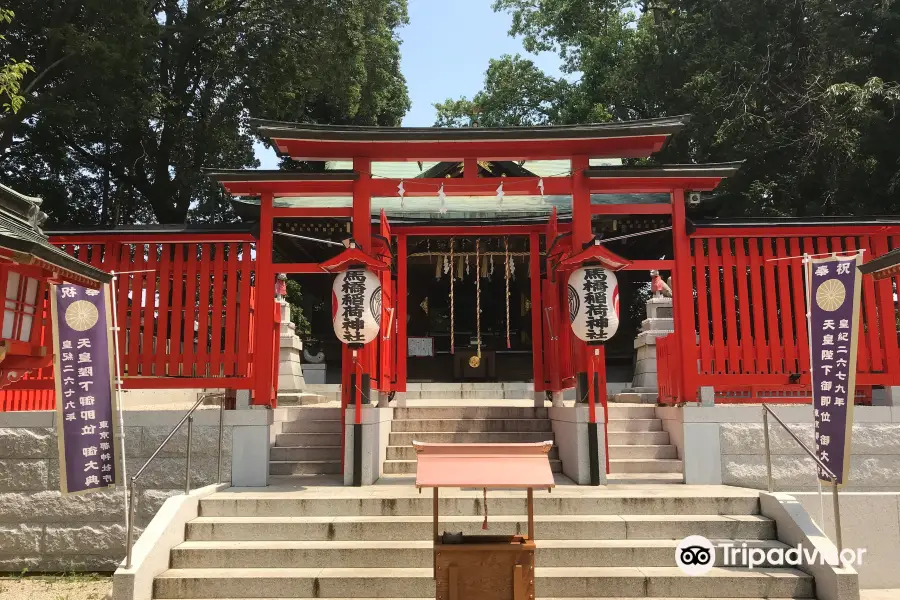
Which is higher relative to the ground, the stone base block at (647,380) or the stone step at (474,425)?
the stone base block at (647,380)

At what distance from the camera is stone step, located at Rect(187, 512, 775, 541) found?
7.19 m

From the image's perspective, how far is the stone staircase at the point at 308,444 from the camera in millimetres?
10094

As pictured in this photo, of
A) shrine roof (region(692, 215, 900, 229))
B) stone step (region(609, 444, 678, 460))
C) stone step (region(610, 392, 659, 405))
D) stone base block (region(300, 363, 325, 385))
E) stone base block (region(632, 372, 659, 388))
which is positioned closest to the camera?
shrine roof (region(692, 215, 900, 229))

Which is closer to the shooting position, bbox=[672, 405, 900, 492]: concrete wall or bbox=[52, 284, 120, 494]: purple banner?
bbox=[52, 284, 120, 494]: purple banner

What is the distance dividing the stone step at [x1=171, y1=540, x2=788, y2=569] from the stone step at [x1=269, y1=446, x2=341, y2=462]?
3.32m

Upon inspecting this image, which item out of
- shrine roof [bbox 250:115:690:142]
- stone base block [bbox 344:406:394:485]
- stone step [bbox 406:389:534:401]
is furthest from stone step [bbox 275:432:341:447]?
stone step [bbox 406:389:534:401]

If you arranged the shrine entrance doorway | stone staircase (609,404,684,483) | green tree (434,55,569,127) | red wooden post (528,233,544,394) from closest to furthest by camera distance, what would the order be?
stone staircase (609,404,684,483) < red wooden post (528,233,544,394) < the shrine entrance doorway < green tree (434,55,569,127)

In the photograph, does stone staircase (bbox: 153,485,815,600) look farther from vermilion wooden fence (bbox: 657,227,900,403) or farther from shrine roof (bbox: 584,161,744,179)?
shrine roof (bbox: 584,161,744,179)

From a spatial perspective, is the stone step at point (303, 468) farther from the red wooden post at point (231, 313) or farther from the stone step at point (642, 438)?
the stone step at point (642, 438)

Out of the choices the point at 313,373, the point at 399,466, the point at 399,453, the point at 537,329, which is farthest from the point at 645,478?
the point at 313,373

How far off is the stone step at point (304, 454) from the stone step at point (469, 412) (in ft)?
4.30

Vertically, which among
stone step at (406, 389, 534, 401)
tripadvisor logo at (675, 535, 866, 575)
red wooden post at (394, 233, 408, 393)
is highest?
red wooden post at (394, 233, 408, 393)

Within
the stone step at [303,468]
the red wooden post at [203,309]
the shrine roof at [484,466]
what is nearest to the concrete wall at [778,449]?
the shrine roof at [484,466]

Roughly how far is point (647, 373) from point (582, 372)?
20.7ft
